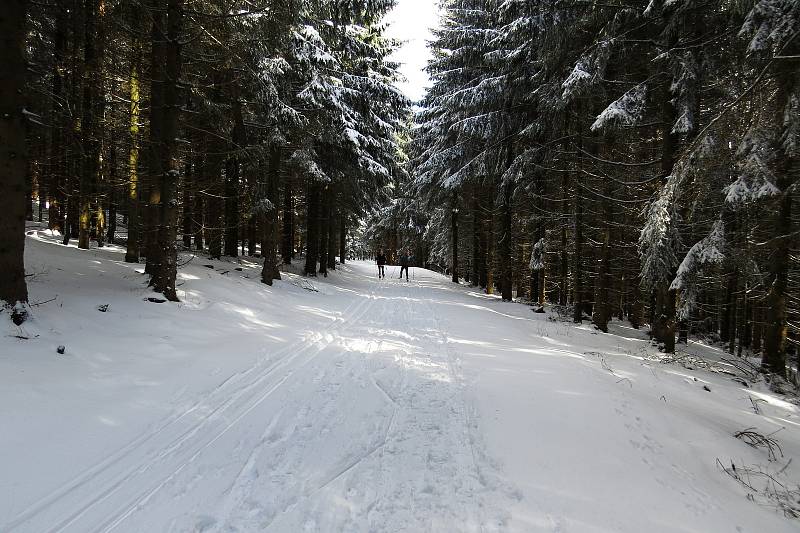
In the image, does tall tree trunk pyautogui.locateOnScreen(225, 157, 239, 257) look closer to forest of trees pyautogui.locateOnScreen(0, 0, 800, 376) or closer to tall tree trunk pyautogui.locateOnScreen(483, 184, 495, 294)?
forest of trees pyautogui.locateOnScreen(0, 0, 800, 376)

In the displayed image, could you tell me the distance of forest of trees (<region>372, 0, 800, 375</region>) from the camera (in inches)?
215

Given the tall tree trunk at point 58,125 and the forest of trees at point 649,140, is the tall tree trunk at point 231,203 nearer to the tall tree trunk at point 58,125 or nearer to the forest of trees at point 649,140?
the tall tree trunk at point 58,125

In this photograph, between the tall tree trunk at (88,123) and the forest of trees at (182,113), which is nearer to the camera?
the forest of trees at (182,113)

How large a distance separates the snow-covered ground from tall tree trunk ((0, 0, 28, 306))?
2.34 feet

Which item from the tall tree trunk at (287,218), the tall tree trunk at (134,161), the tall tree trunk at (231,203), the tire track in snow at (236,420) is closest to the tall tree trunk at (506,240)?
the tall tree trunk at (287,218)

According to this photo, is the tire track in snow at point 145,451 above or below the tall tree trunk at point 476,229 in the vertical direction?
below

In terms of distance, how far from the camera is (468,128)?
1647 centimetres

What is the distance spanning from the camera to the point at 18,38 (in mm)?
5430

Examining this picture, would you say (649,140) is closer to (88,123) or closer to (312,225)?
(312,225)

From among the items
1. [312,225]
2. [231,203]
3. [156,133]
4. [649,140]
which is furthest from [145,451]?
[312,225]

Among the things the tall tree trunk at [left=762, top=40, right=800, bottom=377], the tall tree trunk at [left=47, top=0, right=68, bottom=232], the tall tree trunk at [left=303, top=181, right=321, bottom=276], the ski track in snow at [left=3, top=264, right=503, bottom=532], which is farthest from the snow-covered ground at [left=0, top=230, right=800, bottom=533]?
the tall tree trunk at [left=303, top=181, right=321, bottom=276]

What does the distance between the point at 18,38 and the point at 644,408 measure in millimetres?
9973

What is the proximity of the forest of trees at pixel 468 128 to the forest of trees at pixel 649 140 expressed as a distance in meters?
0.07

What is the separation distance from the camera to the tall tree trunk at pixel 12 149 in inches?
207
